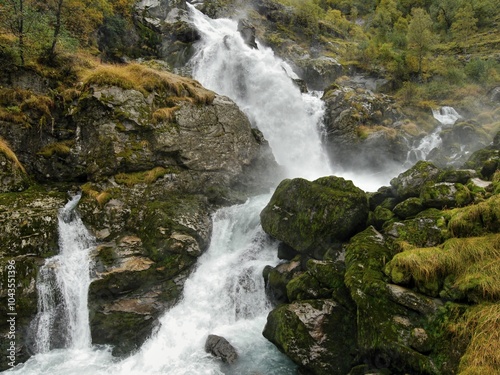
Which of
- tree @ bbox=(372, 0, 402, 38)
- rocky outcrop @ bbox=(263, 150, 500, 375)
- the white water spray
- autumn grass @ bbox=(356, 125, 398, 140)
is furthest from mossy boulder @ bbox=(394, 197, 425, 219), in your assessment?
tree @ bbox=(372, 0, 402, 38)

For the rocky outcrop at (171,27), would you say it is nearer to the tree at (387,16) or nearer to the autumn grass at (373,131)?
the autumn grass at (373,131)

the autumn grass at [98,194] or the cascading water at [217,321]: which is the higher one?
the autumn grass at [98,194]

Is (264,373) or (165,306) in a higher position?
(165,306)

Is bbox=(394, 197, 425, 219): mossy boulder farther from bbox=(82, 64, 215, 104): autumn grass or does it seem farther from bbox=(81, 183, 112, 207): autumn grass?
bbox=(82, 64, 215, 104): autumn grass

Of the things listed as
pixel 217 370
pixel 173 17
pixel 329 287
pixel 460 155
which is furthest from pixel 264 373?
pixel 173 17

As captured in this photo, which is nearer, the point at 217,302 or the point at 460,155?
the point at 217,302

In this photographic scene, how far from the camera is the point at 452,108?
3100cm

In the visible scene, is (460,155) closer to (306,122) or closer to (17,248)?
(306,122)

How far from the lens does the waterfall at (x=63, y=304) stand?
11.1 m

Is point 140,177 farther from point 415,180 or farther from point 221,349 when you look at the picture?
point 415,180

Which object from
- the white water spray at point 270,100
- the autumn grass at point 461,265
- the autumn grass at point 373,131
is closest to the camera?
the autumn grass at point 461,265

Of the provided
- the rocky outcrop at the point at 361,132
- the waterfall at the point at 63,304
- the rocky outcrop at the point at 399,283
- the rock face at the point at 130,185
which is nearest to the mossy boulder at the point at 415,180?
the rocky outcrop at the point at 399,283

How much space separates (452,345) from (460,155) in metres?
18.6

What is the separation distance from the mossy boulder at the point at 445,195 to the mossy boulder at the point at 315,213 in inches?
81.1
